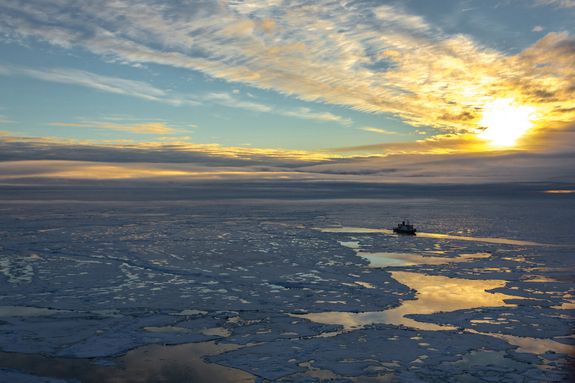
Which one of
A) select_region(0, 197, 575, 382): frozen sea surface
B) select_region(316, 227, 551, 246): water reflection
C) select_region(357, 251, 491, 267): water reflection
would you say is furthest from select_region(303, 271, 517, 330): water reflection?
select_region(316, 227, 551, 246): water reflection

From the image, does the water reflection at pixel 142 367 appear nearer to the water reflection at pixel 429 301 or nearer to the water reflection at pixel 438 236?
the water reflection at pixel 429 301

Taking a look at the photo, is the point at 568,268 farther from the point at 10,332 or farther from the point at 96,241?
the point at 96,241

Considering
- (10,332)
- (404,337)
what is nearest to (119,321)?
(10,332)

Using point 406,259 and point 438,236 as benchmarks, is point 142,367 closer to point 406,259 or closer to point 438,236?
point 406,259

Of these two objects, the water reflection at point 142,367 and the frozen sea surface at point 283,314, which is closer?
the water reflection at point 142,367

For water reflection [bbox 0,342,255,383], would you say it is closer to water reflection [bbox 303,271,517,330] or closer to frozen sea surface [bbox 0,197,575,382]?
frozen sea surface [bbox 0,197,575,382]

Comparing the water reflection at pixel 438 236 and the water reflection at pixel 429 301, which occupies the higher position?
the water reflection at pixel 429 301

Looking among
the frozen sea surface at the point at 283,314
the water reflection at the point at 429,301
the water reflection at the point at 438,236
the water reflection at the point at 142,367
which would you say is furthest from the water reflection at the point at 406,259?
the water reflection at the point at 142,367
